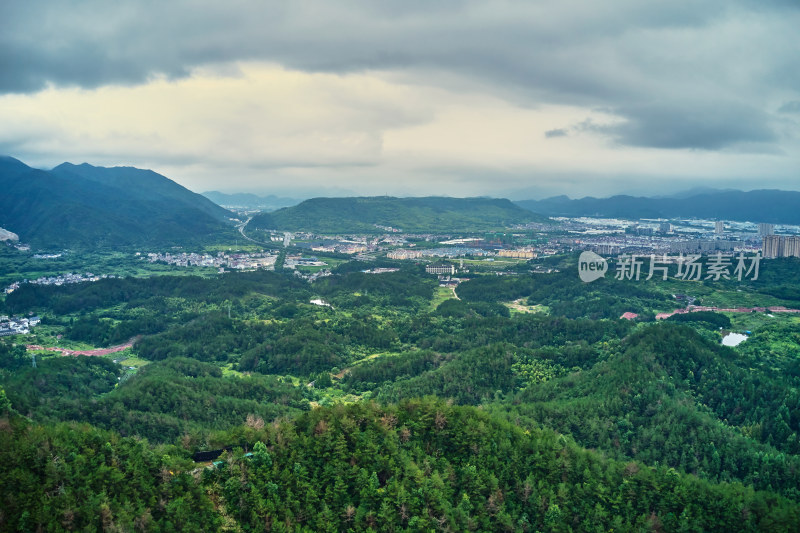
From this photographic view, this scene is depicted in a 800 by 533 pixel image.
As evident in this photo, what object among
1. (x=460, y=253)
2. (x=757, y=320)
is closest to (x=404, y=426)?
(x=757, y=320)

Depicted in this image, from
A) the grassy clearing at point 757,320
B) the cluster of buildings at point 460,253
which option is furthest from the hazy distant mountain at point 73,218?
the grassy clearing at point 757,320

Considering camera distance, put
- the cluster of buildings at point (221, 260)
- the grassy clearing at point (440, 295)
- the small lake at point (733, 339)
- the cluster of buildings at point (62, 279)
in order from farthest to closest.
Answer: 1. the cluster of buildings at point (221, 260)
2. the cluster of buildings at point (62, 279)
3. the grassy clearing at point (440, 295)
4. the small lake at point (733, 339)

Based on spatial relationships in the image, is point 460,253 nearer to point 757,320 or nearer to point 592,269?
point 592,269

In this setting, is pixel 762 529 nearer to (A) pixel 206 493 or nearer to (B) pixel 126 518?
(A) pixel 206 493

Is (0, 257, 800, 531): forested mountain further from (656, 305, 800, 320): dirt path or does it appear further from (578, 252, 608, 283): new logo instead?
(578, 252, 608, 283): new logo

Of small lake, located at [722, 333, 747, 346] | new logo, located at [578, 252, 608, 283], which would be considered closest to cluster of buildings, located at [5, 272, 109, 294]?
new logo, located at [578, 252, 608, 283]

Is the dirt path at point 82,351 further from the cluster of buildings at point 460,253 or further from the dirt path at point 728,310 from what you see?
the cluster of buildings at point 460,253
